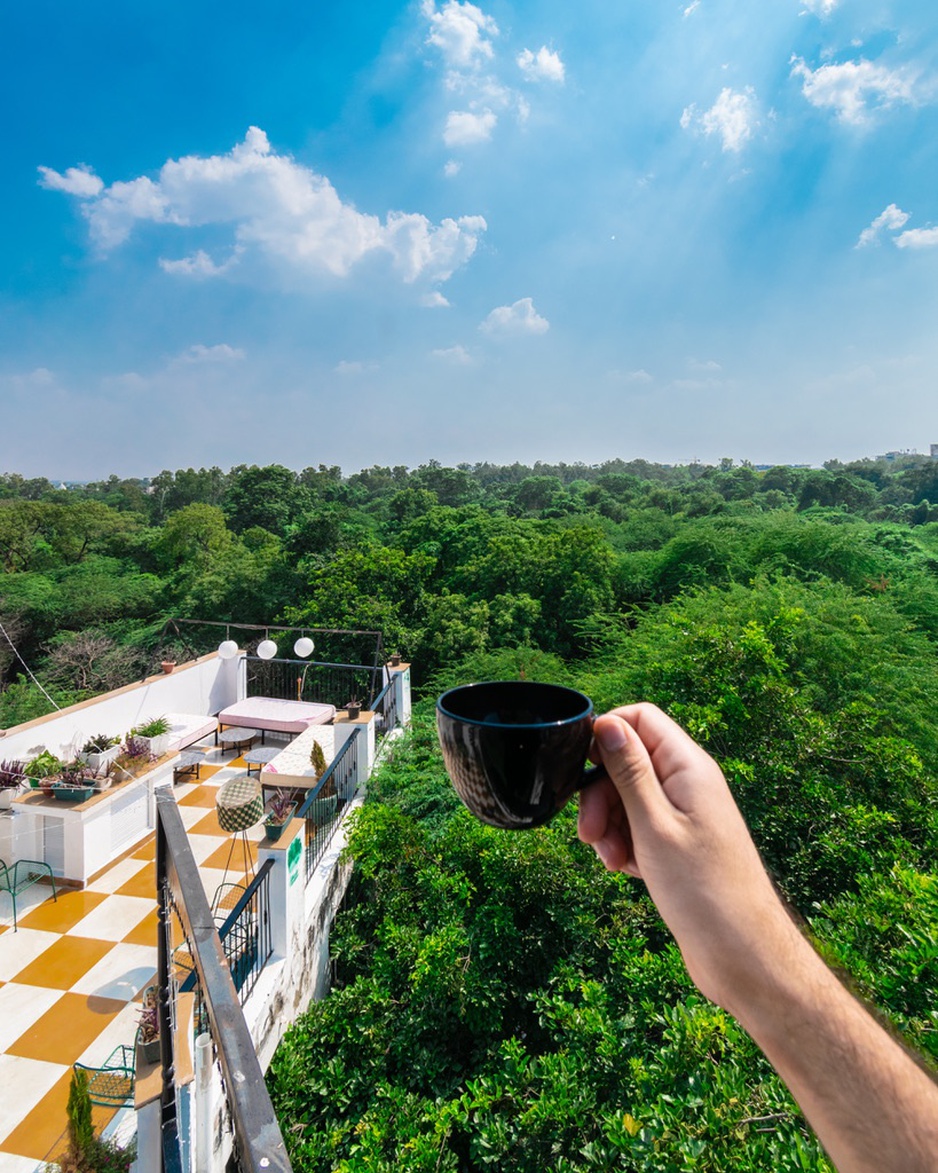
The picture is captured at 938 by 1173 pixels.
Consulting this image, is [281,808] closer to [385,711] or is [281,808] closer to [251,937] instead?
[251,937]

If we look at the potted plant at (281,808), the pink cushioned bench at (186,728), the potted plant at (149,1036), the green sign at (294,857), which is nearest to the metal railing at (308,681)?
the pink cushioned bench at (186,728)

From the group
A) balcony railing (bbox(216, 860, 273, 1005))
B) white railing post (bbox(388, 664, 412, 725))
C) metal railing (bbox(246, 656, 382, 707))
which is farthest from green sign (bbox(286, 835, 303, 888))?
metal railing (bbox(246, 656, 382, 707))

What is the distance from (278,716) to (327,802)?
7.86ft

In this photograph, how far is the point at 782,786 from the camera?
3508 mm

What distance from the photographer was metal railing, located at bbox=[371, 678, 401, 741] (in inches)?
270

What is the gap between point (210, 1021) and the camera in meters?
0.65

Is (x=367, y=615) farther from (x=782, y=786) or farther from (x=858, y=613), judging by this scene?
(x=782, y=786)

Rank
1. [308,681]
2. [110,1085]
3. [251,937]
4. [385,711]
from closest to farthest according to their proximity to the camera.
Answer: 1. [110,1085]
2. [251,937]
3. [385,711]
4. [308,681]

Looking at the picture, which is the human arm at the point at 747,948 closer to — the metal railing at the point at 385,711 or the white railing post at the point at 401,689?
the metal railing at the point at 385,711

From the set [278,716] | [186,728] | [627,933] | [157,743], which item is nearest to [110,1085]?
[627,933]

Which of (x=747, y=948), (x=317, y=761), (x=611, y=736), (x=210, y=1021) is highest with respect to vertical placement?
(x=611, y=736)

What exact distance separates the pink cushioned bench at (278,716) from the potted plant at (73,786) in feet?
7.36

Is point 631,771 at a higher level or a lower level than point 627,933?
higher

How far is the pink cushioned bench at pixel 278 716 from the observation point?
724 cm
